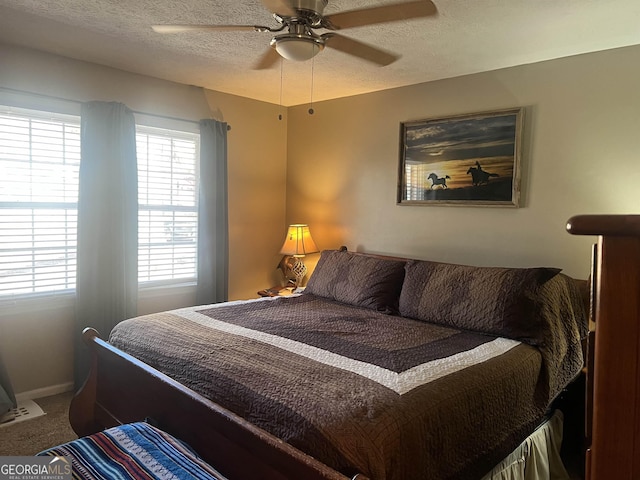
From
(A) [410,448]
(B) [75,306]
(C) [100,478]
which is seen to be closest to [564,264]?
(A) [410,448]

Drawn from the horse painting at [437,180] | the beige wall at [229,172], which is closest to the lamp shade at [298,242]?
the beige wall at [229,172]

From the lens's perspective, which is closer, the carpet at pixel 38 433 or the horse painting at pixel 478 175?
the carpet at pixel 38 433

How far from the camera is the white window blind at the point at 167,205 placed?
3.56 m

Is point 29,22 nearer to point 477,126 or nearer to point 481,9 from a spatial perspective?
point 481,9

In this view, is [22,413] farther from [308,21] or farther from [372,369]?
[308,21]

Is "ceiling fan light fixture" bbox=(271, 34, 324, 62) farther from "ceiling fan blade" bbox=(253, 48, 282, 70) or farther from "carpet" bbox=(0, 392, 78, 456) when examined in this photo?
"carpet" bbox=(0, 392, 78, 456)

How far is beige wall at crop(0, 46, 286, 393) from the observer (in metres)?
3.00

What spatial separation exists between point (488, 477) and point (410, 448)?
2.01 feet

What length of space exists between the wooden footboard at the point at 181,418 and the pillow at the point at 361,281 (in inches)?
59.6

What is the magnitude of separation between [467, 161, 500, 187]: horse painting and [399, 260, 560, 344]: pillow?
719 mm

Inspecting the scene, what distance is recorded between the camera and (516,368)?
80.0 inches

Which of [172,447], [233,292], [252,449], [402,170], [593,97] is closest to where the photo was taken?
[252,449]

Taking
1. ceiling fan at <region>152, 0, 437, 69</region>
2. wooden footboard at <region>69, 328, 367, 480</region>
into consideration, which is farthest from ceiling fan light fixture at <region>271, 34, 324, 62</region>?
wooden footboard at <region>69, 328, 367, 480</region>

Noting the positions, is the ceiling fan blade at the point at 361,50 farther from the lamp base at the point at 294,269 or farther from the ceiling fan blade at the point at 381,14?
the lamp base at the point at 294,269
